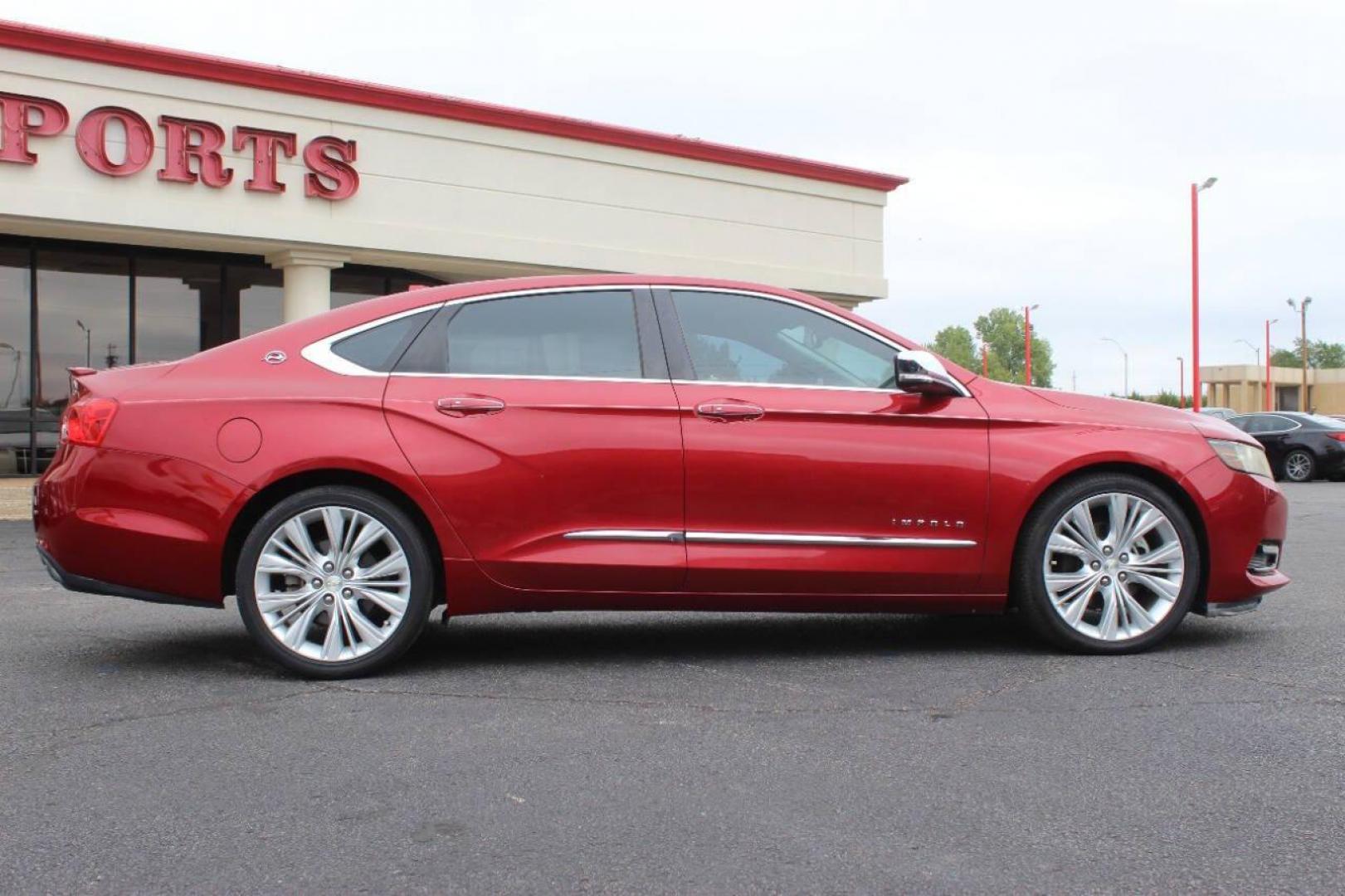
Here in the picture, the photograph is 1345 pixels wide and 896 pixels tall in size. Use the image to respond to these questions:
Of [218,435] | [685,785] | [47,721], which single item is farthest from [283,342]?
[685,785]

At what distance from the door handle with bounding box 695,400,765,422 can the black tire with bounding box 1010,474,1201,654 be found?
4.06ft

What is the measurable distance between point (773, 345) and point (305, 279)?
1362 centimetres

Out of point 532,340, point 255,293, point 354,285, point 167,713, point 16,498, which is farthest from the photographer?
point 354,285

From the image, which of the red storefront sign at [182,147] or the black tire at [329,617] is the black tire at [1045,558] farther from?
→ the red storefront sign at [182,147]

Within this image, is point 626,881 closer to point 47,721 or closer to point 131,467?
A: point 47,721

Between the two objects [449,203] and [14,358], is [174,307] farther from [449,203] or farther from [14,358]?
[449,203]

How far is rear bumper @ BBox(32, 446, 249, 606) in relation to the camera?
4.84 meters

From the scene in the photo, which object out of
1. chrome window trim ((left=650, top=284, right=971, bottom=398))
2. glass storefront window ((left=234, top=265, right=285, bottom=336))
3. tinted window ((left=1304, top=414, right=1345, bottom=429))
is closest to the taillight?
chrome window trim ((left=650, top=284, right=971, bottom=398))

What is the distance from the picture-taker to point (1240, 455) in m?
5.60

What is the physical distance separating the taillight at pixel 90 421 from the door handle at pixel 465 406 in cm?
123

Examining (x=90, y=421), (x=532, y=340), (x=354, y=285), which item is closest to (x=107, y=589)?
(x=90, y=421)

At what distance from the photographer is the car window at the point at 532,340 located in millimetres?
5141

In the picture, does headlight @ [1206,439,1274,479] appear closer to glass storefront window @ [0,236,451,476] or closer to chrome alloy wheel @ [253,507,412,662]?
chrome alloy wheel @ [253,507,412,662]

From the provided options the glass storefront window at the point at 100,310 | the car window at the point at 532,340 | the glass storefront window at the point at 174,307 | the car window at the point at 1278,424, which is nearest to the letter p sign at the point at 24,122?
the glass storefront window at the point at 100,310
